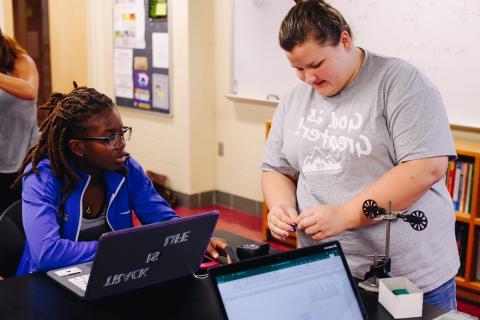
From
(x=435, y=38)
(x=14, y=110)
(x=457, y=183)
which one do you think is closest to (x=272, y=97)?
(x=435, y=38)

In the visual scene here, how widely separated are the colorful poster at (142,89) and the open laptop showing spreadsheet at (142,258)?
3442 millimetres

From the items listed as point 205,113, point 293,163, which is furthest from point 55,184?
point 205,113

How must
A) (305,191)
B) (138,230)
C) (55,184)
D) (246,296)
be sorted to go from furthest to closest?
(55,184) < (305,191) < (138,230) < (246,296)

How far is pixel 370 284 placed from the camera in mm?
1559

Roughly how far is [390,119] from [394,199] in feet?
0.67

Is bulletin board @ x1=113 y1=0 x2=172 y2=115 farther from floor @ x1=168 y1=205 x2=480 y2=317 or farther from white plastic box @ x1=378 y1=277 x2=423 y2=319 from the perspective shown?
white plastic box @ x1=378 y1=277 x2=423 y2=319

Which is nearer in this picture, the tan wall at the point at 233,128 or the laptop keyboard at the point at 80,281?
the laptop keyboard at the point at 80,281

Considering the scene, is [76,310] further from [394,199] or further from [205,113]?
[205,113]

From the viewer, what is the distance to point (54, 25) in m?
5.39

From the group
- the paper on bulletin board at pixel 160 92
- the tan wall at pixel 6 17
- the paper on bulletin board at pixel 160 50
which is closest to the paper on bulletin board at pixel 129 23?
the paper on bulletin board at pixel 160 50

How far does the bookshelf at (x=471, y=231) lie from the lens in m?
3.11

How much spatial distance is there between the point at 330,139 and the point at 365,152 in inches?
4.2

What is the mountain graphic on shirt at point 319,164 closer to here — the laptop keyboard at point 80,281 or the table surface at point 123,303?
the table surface at point 123,303

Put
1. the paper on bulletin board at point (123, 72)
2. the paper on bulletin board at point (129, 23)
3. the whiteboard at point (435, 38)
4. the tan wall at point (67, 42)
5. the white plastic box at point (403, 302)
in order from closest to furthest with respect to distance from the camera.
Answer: the white plastic box at point (403, 302) < the whiteboard at point (435, 38) < the paper on bulletin board at point (129, 23) < the paper on bulletin board at point (123, 72) < the tan wall at point (67, 42)
